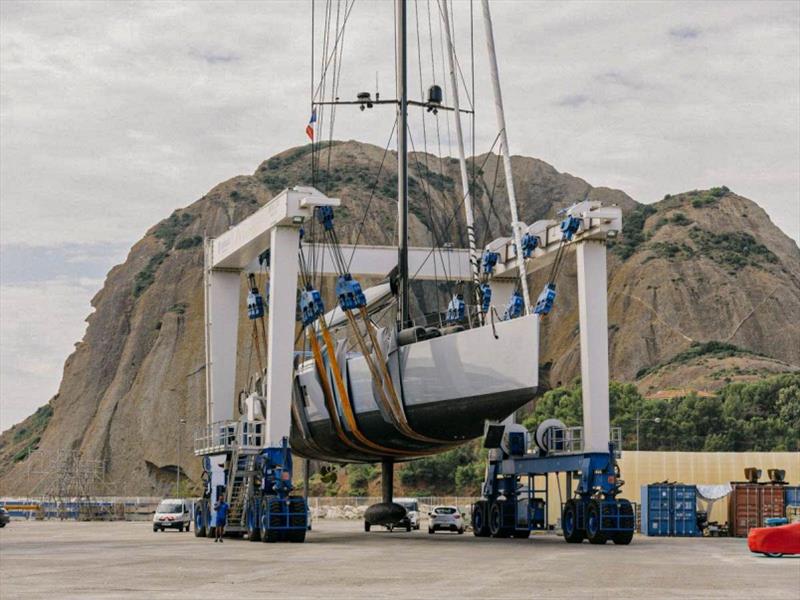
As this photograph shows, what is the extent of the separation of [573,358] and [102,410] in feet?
157

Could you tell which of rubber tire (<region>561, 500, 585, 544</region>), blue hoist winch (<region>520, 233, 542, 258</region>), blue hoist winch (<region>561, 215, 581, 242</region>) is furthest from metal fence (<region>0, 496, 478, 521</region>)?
blue hoist winch (<region>561, 215, 581, 242</region>)

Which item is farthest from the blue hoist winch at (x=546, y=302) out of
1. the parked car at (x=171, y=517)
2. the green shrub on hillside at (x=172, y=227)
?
the green shrub on hillside at (x=172, y=227)

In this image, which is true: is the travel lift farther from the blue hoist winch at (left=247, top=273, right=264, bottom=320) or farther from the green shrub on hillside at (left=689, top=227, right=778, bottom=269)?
the green shrub on hillside at (left=689, top=227, right=778, bottom=269)

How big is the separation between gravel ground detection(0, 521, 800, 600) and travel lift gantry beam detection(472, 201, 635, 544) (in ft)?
4.94

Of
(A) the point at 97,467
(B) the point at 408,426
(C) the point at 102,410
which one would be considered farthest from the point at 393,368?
(C) the point at 102,410

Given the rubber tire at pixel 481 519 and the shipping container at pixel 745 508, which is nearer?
the rubber tire at pixel 481 519

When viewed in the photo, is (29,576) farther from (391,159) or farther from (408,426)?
(391,159)

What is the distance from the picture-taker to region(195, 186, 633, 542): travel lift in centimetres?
3316

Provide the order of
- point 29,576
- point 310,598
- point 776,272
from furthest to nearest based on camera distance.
A: point 776,272 < point 29,576 < point 310,598

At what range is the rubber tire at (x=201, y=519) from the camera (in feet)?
133

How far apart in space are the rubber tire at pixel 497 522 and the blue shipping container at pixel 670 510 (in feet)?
25.4

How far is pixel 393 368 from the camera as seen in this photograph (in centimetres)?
3794

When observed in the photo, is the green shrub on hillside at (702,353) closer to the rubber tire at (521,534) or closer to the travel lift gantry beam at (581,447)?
the travel lift gantry beam at (581,447)

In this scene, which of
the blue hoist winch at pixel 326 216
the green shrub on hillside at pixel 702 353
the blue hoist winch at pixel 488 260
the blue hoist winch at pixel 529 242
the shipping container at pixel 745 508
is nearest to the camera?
the blue hoist winch at pixel 326 216
